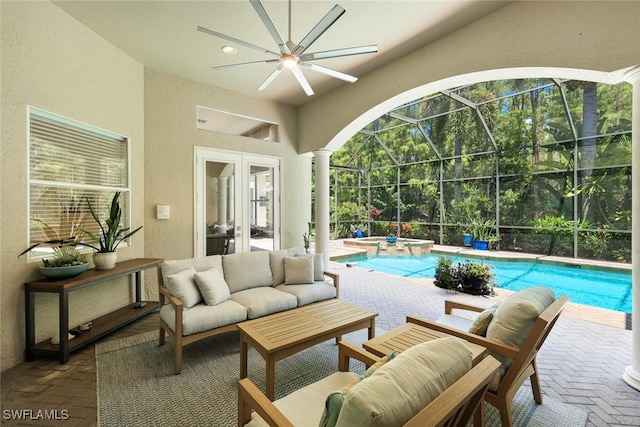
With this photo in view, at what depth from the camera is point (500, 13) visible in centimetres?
303

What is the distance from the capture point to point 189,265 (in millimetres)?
3082

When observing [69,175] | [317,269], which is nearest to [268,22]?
[317,269]

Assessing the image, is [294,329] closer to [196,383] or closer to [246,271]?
[196,383]

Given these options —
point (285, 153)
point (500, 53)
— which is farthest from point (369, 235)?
point (500, 53)

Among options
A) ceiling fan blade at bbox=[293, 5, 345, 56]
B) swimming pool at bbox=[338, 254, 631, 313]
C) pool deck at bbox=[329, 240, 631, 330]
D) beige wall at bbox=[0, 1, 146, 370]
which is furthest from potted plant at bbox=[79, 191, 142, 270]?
swimming pool at bbox=[338, 254, 631, 313]

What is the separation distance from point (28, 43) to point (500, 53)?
489cm

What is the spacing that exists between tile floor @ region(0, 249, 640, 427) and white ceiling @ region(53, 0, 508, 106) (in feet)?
12.0

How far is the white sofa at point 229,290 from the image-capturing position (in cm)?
259

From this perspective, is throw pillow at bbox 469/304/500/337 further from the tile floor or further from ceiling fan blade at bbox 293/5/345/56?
ceiling fan blade at bbox 293/5/345/56

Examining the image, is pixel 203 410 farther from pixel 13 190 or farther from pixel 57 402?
pixel 13 190

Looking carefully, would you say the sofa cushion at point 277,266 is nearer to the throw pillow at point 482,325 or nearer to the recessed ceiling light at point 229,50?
the throw pillow at point 482,325

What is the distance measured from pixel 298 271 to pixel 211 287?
1.13 metres

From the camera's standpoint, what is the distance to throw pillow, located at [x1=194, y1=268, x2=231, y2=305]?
9.30 ft

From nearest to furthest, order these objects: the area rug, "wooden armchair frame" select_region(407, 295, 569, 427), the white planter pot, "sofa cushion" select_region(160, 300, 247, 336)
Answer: "wooden armchair frame" select_region(407, 295, 569, 427), the area rug, "sofa cushion" select_region(160, 300, 247, 336), the white planter pot
